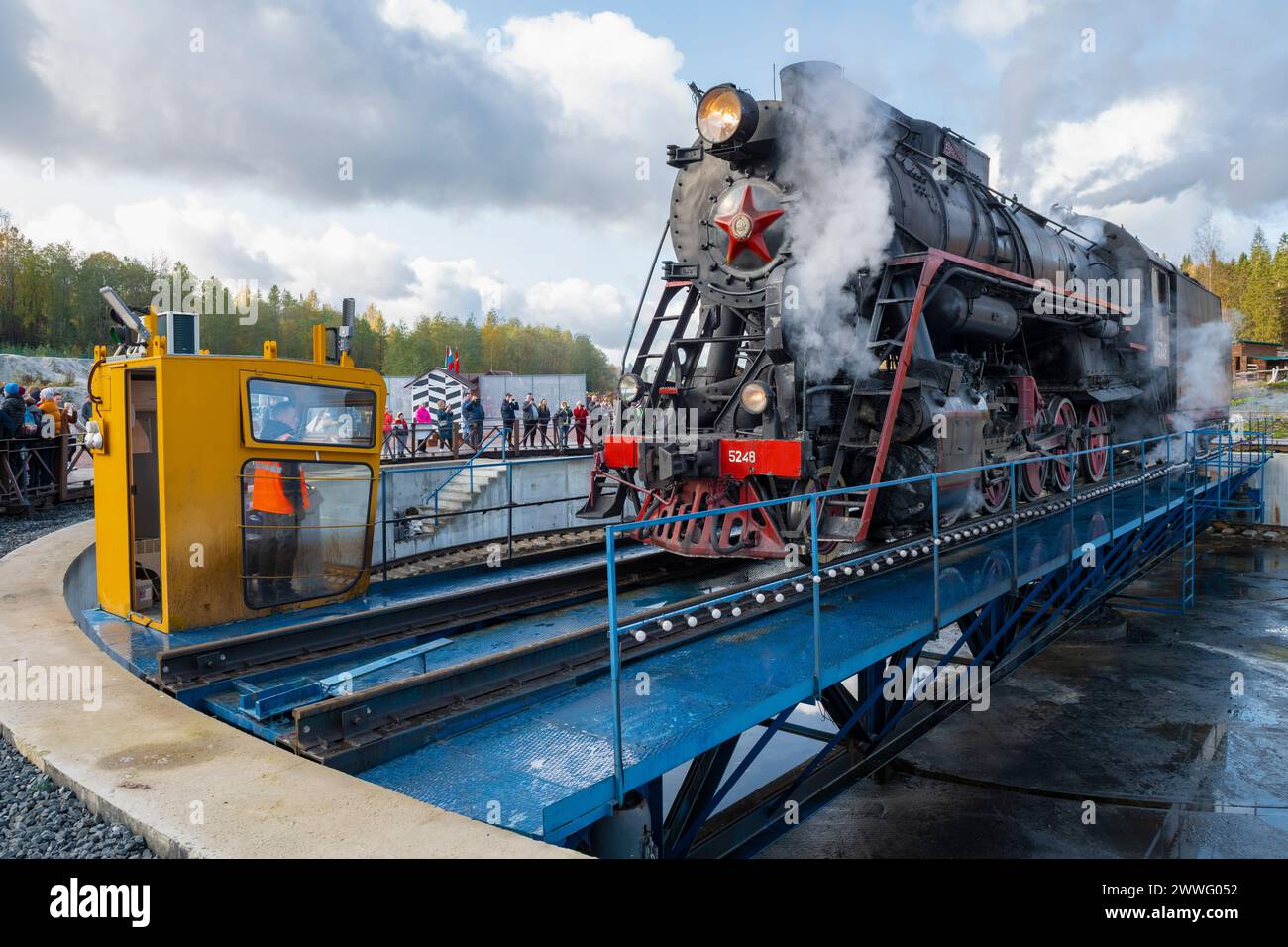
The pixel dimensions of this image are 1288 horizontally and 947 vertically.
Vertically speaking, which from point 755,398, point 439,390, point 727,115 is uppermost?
point 727,115

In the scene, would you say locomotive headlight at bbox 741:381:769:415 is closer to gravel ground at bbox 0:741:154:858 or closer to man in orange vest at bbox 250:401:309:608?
man in orange vest at bbox 250:401:309:608

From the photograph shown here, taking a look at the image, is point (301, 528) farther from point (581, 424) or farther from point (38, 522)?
point (581, 424)

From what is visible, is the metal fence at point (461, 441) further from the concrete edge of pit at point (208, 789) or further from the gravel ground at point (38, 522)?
the concrete edge of pit at point (208, 789)

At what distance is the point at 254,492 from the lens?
5680mm

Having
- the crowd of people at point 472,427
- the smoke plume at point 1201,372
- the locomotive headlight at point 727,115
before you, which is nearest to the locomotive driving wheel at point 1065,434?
the smoke plume at point 1201,372

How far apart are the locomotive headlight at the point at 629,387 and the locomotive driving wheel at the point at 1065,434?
19.0 feet

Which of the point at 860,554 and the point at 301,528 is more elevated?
the point at 301,528

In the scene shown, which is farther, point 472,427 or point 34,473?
point 472,427

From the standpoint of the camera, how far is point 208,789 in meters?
3.07

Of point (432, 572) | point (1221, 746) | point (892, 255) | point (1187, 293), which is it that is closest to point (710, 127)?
point (892, 255)

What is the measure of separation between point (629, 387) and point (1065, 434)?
6.33 m

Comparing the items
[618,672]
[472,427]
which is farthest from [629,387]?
[472,427]
